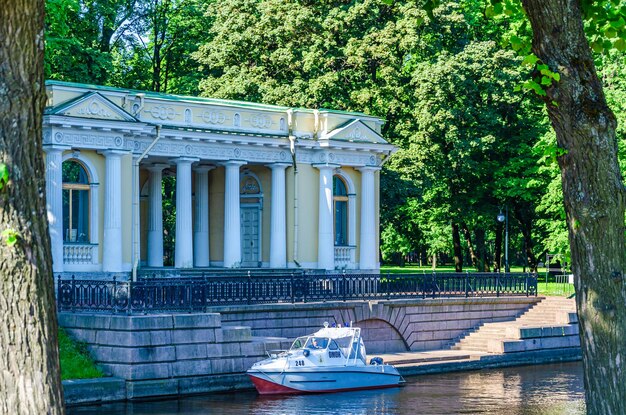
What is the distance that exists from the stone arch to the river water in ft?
9.31

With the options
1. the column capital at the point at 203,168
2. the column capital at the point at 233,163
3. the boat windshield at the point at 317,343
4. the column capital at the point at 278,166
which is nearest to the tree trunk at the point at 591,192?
the boat windshield at the point at 317,343

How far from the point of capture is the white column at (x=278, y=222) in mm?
39344

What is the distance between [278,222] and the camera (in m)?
39.4

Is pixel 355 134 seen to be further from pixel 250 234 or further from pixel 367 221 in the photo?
pixel 250 234

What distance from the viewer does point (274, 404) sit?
2586 centimetres

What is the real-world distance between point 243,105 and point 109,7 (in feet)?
41.5

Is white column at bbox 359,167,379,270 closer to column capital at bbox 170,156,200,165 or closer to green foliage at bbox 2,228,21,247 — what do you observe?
column capital at bbox 170,156,200,165

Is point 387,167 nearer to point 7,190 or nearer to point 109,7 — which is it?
point 109,7

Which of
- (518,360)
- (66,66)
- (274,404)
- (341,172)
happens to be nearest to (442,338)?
(518,360)

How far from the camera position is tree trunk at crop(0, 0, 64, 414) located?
677 centimetres

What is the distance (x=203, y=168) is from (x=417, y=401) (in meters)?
15.8

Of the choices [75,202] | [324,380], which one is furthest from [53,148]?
[324,380]

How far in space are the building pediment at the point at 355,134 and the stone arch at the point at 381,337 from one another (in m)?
7.52

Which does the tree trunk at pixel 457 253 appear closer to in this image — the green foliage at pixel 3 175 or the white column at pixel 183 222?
the white column at pixel 183 222
